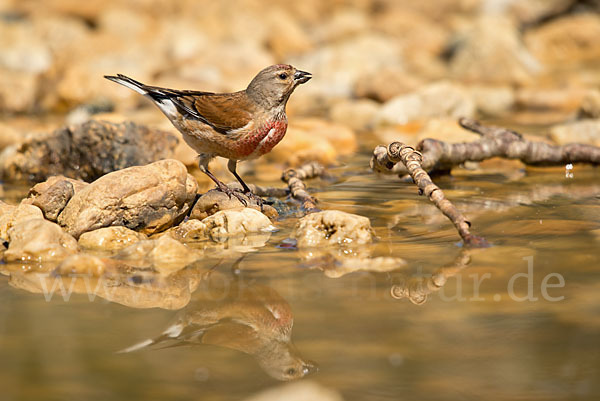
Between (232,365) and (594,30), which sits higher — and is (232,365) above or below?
below

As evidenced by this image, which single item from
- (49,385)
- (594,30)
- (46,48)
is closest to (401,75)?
(594,30)

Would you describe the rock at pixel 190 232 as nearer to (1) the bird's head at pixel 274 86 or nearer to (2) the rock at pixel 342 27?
(1) the bird's head at pixel 274 86

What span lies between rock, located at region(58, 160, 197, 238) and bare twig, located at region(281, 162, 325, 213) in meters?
0.96

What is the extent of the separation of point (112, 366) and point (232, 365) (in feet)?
1.51

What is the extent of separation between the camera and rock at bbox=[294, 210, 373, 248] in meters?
4.24

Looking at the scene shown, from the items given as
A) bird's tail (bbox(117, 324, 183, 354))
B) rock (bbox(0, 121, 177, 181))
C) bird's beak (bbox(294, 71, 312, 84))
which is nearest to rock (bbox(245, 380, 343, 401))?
bird's tail (bbox(117, 324, 183, 354))

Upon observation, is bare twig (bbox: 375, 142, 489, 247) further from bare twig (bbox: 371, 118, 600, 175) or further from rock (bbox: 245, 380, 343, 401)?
rock (bbox: 245, 380, 343, 401)

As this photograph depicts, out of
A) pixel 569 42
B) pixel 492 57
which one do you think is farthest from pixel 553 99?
pixel 569 42

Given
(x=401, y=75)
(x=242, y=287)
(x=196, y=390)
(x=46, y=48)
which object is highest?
(x=46, y=48)

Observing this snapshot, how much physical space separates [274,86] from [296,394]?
3.36 metres

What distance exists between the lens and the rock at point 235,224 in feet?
14.9

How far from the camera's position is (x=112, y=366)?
8.83 ft

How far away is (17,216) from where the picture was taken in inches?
180

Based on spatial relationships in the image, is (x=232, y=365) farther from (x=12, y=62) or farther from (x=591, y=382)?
(x=12, y=62)
